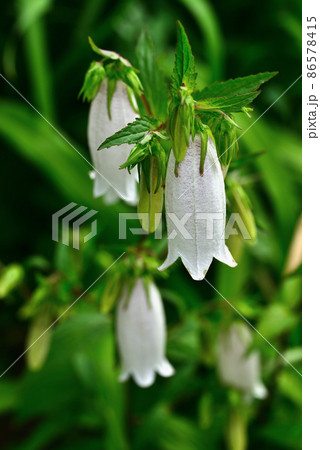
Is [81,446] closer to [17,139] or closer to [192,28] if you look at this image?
[17,139]

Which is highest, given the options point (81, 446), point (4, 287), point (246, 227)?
point (246, 227)

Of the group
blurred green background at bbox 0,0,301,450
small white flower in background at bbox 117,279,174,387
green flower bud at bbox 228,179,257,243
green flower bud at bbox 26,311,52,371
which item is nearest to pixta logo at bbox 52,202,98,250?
blurred green background at bbox 0,0,301,450

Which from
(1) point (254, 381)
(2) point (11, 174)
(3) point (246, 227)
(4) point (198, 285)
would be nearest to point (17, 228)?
(2) point (11, 174)

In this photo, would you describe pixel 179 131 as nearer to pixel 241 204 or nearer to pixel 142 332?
pixel 241 204

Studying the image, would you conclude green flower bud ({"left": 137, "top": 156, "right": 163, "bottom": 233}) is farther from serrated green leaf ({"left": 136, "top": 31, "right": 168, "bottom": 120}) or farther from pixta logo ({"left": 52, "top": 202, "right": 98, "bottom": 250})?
pixta logo ({"left": 52, "top": 202, "right": 98, "bottom": 250})

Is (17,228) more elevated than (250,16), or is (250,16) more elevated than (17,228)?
(250,16)

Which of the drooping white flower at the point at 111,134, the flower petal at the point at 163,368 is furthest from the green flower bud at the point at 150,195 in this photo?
the flower petal at the point at 163,368
